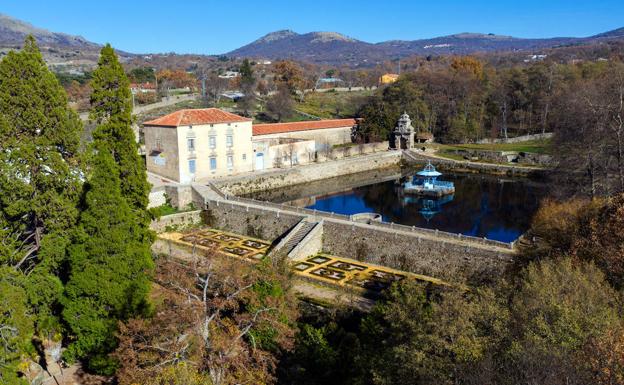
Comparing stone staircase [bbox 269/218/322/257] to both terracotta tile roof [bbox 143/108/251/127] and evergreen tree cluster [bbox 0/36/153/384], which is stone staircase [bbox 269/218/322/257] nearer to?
evergreen tree cluster [bbox 0/36/153/384]

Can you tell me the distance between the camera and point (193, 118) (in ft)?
120

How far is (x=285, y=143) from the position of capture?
46562 millimetres

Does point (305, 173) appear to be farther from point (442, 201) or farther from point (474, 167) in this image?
point (474, 167)

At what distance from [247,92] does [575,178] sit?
176ft

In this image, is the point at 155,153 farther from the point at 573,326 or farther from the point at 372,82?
the point at 372,82

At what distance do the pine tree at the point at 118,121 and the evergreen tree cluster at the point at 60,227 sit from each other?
7.43 ft

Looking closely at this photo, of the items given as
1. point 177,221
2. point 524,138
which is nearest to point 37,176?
point 177,221

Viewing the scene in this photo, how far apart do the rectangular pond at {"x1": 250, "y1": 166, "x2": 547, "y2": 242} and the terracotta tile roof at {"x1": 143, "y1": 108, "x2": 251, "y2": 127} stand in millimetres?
6099

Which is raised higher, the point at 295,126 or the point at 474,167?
the point at 295,126

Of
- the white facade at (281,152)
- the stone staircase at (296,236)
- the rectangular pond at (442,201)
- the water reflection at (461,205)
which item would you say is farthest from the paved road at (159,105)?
the stone staircase at (296,236)

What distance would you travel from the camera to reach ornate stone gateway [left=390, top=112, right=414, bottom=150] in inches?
2242

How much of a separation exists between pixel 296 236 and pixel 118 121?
9.79m

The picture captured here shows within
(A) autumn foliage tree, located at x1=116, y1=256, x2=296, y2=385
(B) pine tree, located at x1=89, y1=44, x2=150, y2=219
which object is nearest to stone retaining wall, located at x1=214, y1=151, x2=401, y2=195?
(B) pine tree, located at x1=89, y1=44, x2=150, y2=219

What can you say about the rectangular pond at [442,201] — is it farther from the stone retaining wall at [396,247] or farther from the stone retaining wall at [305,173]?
the stone retaining wall at [396,247]
